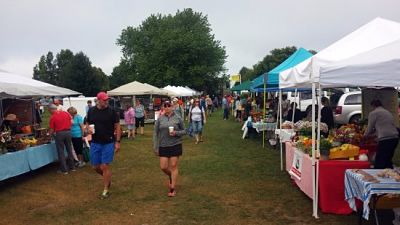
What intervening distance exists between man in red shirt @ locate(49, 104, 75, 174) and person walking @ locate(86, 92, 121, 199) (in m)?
2.82

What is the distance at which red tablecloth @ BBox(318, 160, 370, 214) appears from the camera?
6320 mm

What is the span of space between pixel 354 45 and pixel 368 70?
1302 millimetres

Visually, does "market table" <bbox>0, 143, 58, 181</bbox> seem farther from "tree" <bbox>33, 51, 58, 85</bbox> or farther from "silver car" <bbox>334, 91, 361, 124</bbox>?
"tree" <bbox>33, 51, 58, 85</bbox>

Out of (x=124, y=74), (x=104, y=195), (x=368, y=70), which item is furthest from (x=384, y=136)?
(x=124, y=74)

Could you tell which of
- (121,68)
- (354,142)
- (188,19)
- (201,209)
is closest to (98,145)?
(201,209)

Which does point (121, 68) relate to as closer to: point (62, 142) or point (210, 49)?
point (210, 49)

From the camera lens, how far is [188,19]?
59.5 m

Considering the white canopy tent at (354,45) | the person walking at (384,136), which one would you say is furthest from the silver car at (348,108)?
the person walking at (384,136)

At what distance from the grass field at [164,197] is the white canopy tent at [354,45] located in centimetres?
216

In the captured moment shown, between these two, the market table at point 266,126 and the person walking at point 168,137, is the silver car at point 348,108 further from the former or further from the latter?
the person walking at point 168,137

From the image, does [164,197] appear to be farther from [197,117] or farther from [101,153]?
[197,117]

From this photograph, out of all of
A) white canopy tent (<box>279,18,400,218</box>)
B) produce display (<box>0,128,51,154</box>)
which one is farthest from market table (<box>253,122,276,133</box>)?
white canopy tent (<box>279,18,400,218</box>)

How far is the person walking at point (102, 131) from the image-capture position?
7.23m

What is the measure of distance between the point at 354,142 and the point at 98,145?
4.40 meters
